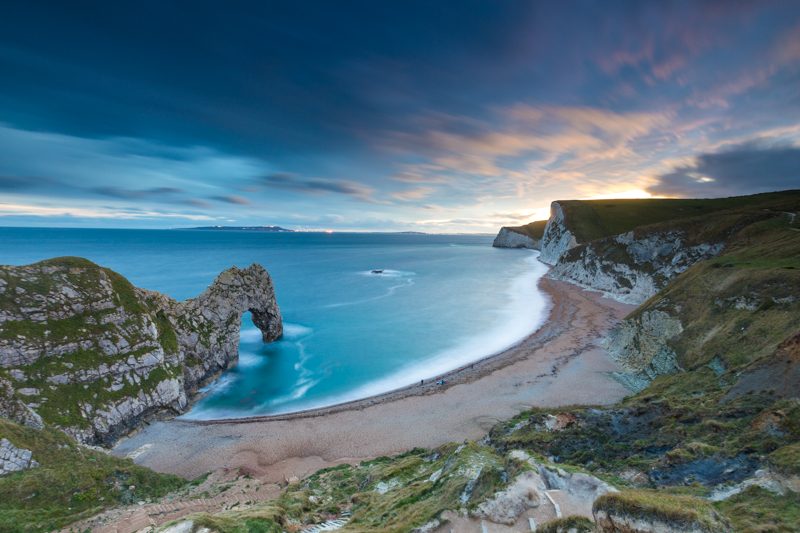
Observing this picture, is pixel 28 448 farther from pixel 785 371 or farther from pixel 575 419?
pixel 785 371

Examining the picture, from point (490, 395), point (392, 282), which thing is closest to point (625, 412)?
point (490, 395)

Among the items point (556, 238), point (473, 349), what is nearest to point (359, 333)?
point (473, 349)

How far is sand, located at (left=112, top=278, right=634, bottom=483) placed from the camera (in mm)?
23891

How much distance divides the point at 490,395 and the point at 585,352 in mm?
15906

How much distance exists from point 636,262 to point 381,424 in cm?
6897

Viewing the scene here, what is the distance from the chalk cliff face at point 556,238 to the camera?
122750mm

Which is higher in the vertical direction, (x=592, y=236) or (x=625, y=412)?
(x=592, y=236)

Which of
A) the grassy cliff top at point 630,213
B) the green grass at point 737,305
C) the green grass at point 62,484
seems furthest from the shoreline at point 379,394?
the grassy cliff top at point 630,213

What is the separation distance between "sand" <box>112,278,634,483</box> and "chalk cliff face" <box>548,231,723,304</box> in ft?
116

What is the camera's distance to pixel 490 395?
103 ft

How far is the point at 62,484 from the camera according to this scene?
56.0 feet

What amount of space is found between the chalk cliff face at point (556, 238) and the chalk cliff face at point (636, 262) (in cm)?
3537

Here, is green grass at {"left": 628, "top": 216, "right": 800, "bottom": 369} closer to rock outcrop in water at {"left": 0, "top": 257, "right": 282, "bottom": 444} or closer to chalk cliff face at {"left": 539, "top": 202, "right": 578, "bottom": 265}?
rock outcrop in water at {"left": 0, "top": 257, "right": 282, "bottom": 444}

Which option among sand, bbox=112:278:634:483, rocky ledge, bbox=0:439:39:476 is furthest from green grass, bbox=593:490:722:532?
rocky ledge, bbox=0:439:39:476
